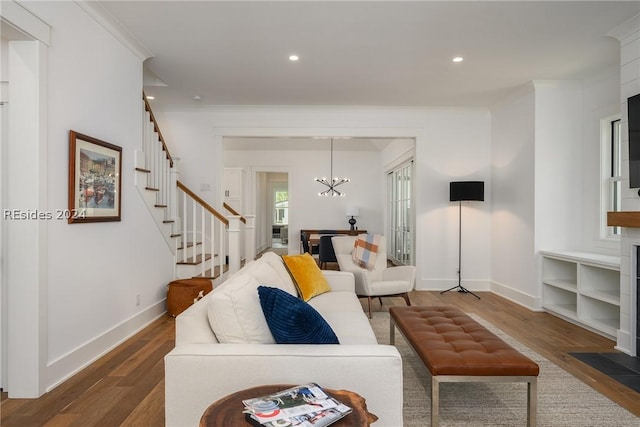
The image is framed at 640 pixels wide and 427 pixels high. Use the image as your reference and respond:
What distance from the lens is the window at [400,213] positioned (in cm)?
711

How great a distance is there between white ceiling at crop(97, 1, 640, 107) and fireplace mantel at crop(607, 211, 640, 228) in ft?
5.16

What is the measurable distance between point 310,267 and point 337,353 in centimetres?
178

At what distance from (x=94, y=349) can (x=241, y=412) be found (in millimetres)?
2282

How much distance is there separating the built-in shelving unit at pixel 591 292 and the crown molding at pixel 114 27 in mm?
4744

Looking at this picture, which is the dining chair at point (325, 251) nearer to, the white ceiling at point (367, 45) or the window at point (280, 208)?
the white ceiling at point (367, 45)

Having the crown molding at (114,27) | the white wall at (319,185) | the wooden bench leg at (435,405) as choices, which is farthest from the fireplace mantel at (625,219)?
the white wall at (319,185)

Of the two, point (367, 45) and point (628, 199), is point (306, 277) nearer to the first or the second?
point (367, 45)

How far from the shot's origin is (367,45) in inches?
135

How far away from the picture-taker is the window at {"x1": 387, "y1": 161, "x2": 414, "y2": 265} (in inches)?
280

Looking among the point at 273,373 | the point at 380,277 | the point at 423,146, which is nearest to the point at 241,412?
the point at 273,373

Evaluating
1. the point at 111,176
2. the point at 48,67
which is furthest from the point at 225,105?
the point at 48,67

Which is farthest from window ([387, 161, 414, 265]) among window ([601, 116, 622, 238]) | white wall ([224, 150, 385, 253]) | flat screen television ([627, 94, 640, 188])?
flat screen television ([627, 94, 640, 188])

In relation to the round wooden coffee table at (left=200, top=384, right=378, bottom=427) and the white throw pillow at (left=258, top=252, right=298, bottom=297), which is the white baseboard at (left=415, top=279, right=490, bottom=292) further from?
the round wooden coffee table at (left=200, top=384, right=378, bottom=427)

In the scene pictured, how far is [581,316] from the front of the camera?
3768 mm
